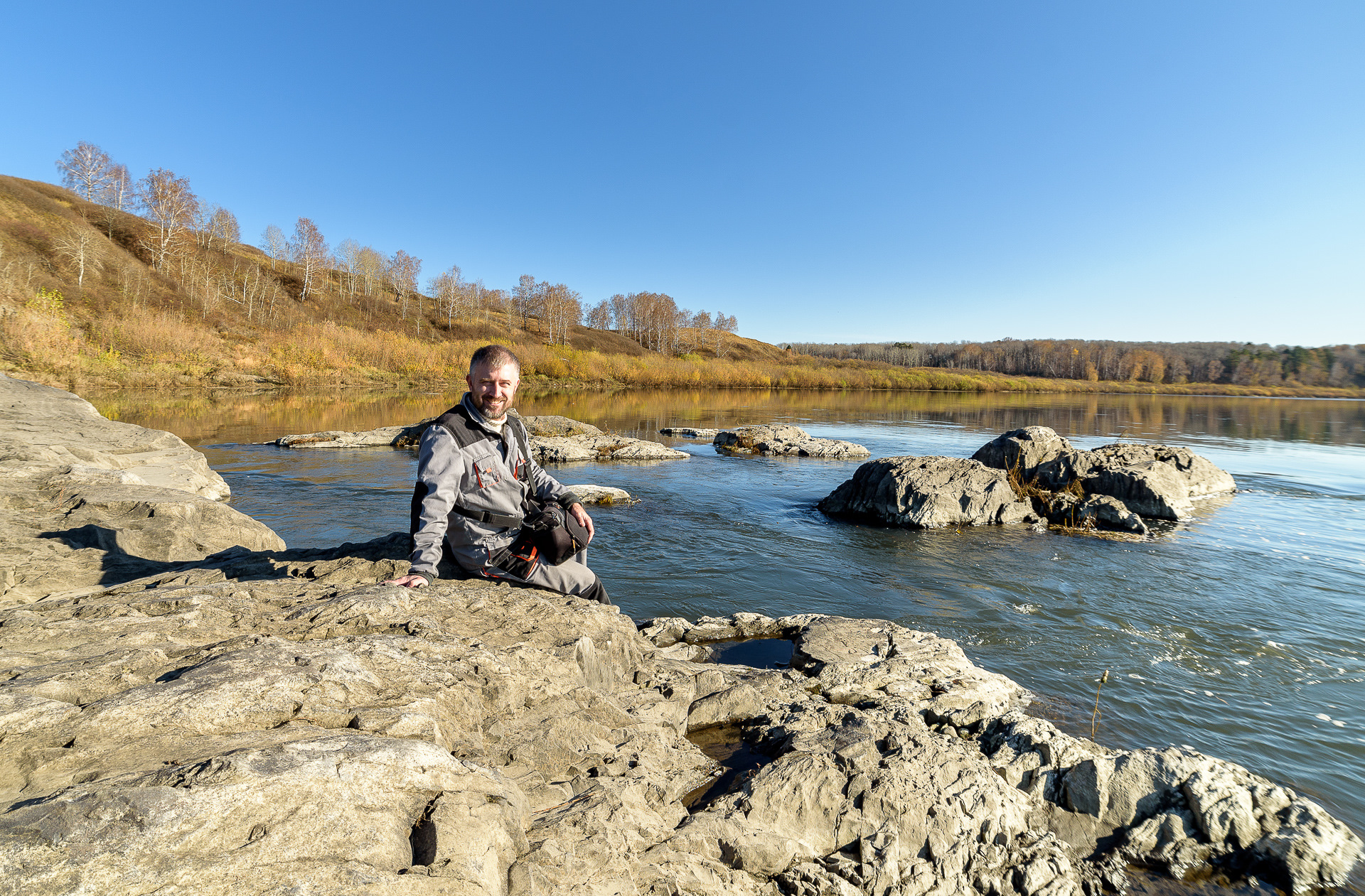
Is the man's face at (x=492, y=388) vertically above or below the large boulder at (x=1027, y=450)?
above

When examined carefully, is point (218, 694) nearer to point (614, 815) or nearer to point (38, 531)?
point (614, 815)

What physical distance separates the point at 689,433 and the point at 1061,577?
54.7 feet

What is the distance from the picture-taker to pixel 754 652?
5.33 meters

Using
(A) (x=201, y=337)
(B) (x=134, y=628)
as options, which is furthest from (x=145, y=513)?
(A) (x=201, y=337)

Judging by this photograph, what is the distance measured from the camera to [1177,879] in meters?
3.10

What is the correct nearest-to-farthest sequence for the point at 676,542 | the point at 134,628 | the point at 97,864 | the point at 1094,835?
the point at 97,864
the point at 134,628
the point at 1094,835
the point at 676,542

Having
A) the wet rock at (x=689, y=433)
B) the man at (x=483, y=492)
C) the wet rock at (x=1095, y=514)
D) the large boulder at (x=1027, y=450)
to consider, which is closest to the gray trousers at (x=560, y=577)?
the man at (x=483, y=492)

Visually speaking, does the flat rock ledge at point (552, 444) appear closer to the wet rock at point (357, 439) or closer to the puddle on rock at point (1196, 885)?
the wet rock at point (357, 439)

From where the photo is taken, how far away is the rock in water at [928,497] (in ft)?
35.7

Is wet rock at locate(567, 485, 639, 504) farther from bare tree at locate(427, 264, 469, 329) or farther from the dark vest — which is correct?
bare tree at locate(427, 264, 469, 329)

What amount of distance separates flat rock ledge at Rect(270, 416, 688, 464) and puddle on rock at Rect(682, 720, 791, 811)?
1362 centimetres

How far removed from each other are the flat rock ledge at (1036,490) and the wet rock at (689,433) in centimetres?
1097

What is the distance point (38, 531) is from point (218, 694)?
447cm

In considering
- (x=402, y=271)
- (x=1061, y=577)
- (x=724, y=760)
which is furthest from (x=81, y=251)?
(x=1061, y=577)
